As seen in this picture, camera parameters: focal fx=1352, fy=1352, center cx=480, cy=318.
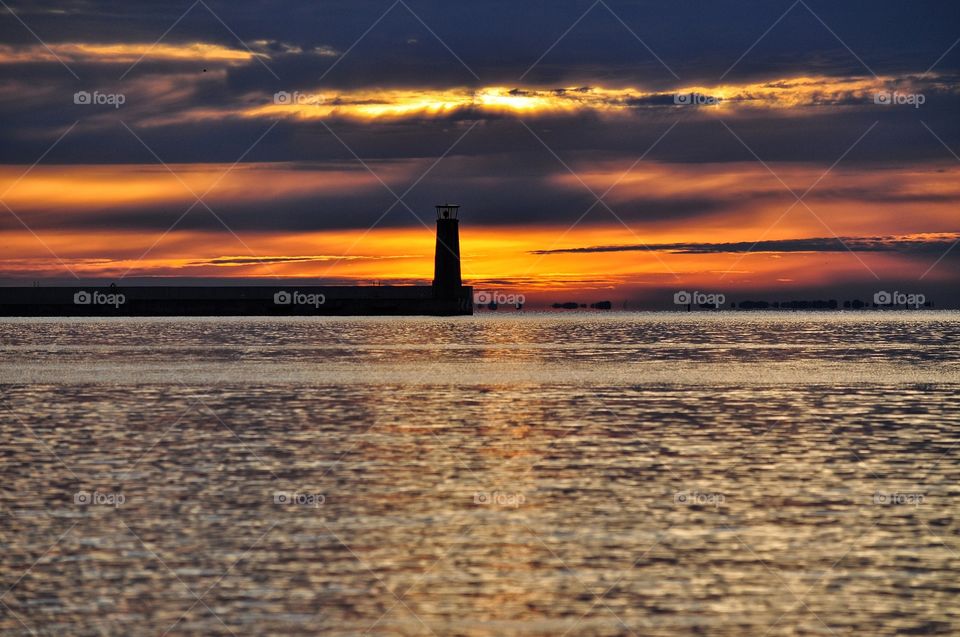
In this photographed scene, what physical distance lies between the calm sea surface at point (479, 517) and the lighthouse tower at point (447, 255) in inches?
5371

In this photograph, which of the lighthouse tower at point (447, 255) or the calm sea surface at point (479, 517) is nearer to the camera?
the calm sea surface at point (479, 517)

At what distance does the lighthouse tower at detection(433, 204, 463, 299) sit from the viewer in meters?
176

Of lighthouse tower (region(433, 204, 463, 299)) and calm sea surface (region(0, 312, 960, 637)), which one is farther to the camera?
lighthouse tower (region(433, 204, 463, 299))

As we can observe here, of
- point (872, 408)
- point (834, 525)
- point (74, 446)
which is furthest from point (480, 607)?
point (872, 408)

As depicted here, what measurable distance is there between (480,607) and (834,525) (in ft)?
21.0

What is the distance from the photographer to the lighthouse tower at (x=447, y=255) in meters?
176

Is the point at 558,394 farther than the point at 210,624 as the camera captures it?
Yes

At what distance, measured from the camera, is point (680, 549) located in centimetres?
1609

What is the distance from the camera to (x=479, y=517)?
59.8ft

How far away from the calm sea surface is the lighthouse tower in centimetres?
13642

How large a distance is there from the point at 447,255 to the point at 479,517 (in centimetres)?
16120

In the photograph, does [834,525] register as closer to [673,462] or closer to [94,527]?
[673,462]

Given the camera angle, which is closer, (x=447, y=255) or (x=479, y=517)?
(x=479, y=517)

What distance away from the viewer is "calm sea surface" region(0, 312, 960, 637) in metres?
13.2
